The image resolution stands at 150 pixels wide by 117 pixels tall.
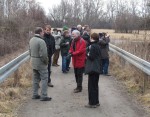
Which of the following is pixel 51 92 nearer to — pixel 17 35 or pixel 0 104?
pixel 0 104

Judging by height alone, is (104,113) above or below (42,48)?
below

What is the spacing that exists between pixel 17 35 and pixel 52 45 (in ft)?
61.6

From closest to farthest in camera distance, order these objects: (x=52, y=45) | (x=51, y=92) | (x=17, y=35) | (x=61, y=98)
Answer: (x=61, y=98) < (x=51, y=92) < (x=52, y=45) < (x=17, y=35)

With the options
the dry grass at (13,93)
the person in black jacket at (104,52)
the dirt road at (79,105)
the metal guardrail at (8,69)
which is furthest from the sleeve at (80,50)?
the person in black jacket at (104,52)

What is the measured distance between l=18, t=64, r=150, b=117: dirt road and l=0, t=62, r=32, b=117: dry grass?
25 cm

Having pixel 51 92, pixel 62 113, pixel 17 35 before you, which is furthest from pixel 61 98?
pixel 17 35

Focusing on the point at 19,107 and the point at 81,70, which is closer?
the point at 19,107

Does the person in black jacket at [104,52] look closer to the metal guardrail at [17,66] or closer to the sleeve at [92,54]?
the metal guardrail at [17,66]

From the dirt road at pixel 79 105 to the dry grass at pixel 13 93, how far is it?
0.25 m

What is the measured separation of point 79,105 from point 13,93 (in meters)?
1.86

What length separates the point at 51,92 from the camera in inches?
448

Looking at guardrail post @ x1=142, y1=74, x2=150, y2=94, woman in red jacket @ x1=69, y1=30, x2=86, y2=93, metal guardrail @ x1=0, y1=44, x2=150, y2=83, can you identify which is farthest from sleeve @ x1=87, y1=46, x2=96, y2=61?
guardrail post @ x1=142, y1=74, x2=150, y2=94

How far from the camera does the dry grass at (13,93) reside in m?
8.87

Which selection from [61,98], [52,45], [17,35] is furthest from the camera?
[17,35]
